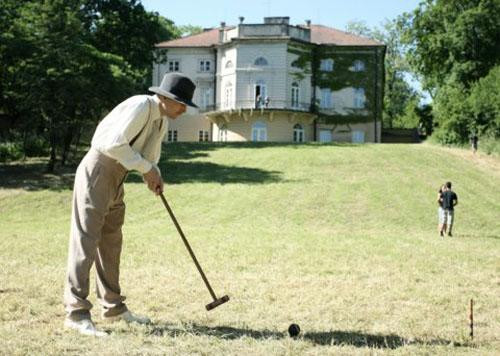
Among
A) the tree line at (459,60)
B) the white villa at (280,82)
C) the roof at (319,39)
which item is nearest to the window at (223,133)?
the white villa at (280,82)

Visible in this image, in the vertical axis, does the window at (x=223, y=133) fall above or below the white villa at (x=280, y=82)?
below

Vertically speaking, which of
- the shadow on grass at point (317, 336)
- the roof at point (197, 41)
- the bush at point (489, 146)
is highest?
the roof at point (197, 41)

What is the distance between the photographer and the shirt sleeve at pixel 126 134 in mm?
5543

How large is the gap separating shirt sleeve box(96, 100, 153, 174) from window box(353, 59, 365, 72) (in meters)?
49.0

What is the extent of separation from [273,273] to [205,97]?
4716 cm

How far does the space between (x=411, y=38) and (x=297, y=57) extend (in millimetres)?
8922

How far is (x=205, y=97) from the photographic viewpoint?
55.2m

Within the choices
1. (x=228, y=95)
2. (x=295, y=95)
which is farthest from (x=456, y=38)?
(x=228, y=95)

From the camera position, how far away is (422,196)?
81.9 feet

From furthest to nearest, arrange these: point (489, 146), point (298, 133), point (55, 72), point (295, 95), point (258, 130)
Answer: point (298, 133), point (295, 95), point (258, 130), point (489, 146), point (55, 72)

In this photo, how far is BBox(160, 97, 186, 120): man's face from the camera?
578 centimetres

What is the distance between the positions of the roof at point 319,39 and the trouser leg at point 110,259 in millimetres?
→ 48619

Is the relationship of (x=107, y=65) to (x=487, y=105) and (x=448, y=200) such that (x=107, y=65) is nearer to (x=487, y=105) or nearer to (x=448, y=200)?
(x=448, y=200)

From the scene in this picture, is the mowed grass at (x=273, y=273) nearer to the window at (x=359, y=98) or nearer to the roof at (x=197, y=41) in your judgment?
the window at (x=359, y=98)
